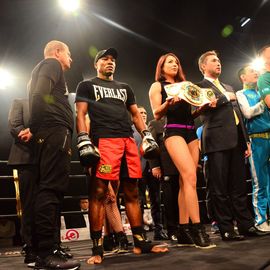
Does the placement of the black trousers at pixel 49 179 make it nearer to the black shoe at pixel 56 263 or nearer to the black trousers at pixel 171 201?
the black shoe at pixel 56 263

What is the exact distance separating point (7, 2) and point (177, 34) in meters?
3.04

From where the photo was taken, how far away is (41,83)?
2.08 meters

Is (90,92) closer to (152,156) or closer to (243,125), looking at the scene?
(152,156)

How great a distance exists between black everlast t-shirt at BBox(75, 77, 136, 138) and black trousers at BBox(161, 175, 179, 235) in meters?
0.96

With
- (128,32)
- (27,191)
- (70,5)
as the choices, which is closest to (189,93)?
(27,191)

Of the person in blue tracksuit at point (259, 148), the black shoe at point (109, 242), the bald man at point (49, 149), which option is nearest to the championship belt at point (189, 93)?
the person in blue tracksuit at point (259, 148)

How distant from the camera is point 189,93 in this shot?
8.45ft

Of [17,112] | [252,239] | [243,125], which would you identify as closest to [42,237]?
[17,112]

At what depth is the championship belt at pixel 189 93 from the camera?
2525 millimetres

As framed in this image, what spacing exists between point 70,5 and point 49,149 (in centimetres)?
402

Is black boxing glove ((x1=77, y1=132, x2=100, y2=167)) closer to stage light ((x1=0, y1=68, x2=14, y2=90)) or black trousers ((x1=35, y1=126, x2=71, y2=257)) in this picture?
black trousers ((x1=35, y1=126, x2=71, y2=257))

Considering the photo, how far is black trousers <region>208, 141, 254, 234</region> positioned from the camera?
2736 mm

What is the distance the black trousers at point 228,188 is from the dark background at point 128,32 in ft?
11.9

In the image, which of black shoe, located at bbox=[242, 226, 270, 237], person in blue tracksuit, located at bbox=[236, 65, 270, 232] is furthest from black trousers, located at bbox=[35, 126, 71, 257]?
person in blue tracksuit, located at bbox=[236, 65, 270, 232]
